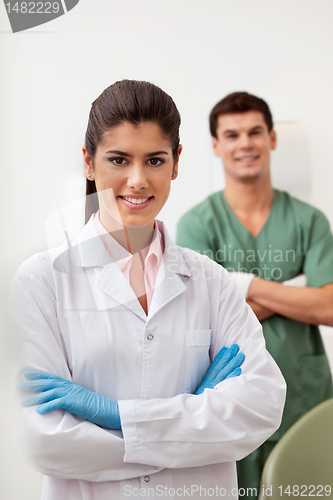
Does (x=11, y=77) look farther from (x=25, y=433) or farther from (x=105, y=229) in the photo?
(x=25, y=433)

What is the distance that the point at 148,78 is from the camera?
77 centimetres

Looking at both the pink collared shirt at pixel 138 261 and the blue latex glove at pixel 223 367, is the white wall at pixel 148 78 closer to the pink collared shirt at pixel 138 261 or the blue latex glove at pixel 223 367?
the pink collared shirt at pixel 138 261

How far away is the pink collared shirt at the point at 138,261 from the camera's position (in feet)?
2.06

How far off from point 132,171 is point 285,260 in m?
0.68

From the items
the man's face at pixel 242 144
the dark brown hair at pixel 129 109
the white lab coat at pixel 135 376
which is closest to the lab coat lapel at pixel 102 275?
the white lab coat at pixel 135 376

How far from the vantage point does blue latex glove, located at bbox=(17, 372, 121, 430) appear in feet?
1.76

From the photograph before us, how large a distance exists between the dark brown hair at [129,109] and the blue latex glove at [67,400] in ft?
0.87

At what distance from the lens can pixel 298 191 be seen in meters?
1.31

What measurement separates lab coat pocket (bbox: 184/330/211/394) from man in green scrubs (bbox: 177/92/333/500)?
1.49 ft

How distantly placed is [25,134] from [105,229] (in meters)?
0.18

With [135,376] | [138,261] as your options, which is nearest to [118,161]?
[138,261]

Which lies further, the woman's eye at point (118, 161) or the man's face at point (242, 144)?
the man's face at point (242, 144)

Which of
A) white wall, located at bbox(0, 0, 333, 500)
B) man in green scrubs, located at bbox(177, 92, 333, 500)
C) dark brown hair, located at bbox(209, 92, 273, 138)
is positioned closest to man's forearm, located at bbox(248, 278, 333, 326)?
man in green scrubs, located at bbox(177, 92, 333, 500)

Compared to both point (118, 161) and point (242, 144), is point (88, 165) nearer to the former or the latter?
point (118, 161)
